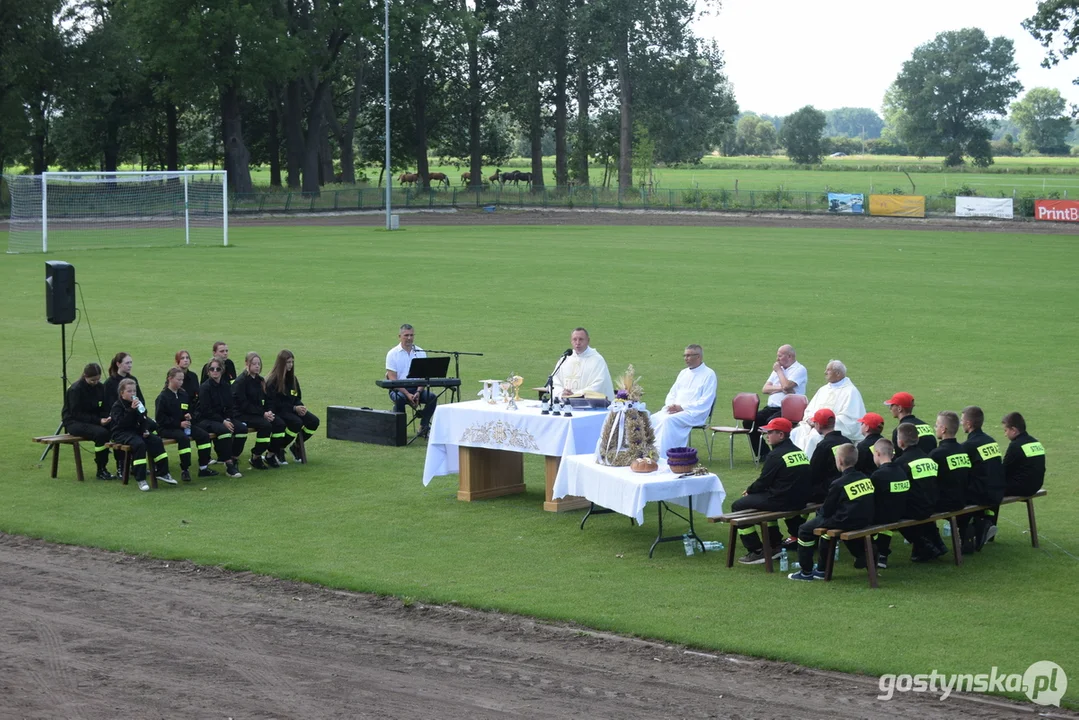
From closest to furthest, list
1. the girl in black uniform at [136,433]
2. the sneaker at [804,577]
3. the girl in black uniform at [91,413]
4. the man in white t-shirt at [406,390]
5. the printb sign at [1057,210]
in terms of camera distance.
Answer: the sneaker at [804,577]
the girl in black uniform at [136,433]
the girl in black uniform at [91,413]
the man in white t-shirt at [406,390]
the printb sign at [1057,210]

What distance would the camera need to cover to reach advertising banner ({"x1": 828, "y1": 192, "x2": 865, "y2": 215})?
217 ft

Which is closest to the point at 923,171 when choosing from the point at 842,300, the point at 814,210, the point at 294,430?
the point at 814,210

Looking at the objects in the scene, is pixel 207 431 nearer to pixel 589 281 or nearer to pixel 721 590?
pixel 721 590

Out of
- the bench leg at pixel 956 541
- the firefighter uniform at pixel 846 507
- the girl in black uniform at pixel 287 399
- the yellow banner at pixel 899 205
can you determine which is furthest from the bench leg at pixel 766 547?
the yellow banner at pixel 899 205

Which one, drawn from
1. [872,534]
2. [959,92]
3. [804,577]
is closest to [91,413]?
[804,577]

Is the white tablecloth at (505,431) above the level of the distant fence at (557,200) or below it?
below

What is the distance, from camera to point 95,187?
54375 mm

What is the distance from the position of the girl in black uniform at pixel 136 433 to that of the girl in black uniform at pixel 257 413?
3.99 feet

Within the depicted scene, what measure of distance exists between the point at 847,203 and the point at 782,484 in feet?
189

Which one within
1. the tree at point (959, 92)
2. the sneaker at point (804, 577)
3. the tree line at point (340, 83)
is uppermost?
the tree at point (959, 92)

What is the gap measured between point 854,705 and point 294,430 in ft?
30.6

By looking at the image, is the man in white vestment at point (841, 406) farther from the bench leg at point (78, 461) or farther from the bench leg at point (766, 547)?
the bench leg at point (78, 461)

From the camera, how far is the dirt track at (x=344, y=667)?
8.24 meters

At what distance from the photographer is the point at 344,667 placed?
29.6 ft
